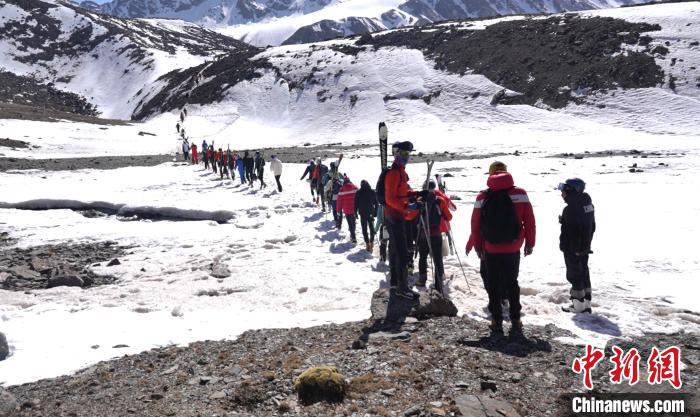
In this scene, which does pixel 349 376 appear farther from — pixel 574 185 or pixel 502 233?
pixel 574 185

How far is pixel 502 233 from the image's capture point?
19.7 ft

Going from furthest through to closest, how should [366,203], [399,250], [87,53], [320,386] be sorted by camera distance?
1. [87,53]
2. [366,203]
3. [399,250]
4. [320,386]

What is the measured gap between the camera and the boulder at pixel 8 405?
197 inches

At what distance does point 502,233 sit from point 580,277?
7.71 ft

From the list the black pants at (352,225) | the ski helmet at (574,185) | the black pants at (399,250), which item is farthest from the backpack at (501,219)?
the black pants at (352,225)

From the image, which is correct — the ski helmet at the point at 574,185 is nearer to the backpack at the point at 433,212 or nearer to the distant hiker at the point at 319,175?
the backpack at the point at 433,212

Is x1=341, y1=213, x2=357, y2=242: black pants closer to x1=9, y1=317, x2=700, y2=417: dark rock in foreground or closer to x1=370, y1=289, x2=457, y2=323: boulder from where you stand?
x1=370, y1=289, x2=457, y2=323: boulder

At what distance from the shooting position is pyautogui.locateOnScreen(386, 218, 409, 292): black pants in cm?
748

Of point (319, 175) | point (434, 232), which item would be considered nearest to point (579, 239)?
point (434, 232)

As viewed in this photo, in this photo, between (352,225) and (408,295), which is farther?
(352,225)

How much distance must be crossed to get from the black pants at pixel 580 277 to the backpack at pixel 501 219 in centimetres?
211

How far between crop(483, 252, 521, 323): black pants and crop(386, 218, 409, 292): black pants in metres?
1.55

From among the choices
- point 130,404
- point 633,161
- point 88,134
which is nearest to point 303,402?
point 130,404

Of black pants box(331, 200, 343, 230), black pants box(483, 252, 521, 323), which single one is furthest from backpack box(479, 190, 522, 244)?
black pants box(331, 200, 343, 230)
